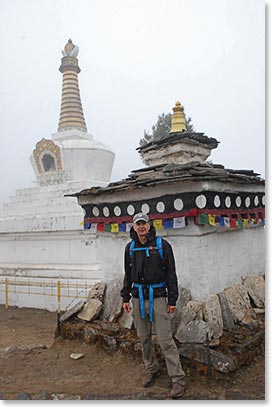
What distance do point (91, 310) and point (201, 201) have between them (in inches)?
83.4

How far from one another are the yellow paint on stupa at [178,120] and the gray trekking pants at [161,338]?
331 cm

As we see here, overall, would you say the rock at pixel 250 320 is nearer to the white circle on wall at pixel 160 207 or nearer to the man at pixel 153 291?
the man at pixel 153 291

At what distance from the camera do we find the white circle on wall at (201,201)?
165 inches

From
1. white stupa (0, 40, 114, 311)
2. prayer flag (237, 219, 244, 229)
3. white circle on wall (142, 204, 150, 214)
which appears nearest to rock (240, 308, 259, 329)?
prayer flag (237, 219, 244, 229)

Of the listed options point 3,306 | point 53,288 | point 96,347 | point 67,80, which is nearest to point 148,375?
point 96,347

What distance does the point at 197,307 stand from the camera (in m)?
4.17

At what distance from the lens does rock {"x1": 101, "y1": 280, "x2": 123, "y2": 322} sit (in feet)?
15.5

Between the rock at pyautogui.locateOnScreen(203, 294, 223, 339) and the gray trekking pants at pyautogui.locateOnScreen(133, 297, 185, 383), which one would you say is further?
the rock at pyautogui.locateOnScreen(203, 294, 223, 339)

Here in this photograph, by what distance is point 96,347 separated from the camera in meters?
4.42

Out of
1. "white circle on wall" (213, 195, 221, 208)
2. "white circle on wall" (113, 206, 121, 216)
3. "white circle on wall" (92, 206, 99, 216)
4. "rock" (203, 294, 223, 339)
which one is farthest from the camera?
"white circle on wall" (92, 206, 99, 216)

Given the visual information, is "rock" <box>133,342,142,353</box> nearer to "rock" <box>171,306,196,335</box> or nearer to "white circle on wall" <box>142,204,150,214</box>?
"rock" <box>171,306,196,335</box>

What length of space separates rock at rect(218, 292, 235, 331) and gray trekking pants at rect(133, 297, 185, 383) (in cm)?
106

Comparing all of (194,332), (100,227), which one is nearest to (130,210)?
(100,227)

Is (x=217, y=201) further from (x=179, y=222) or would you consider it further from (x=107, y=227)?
(x=107, y=227)
